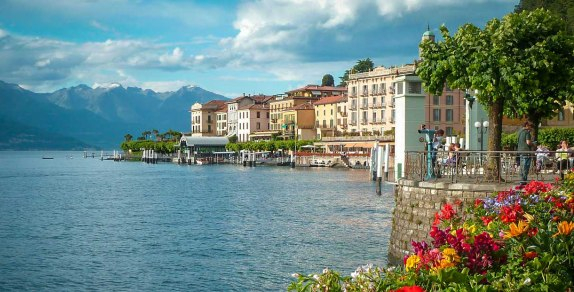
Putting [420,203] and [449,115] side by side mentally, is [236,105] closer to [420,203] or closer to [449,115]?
[449,115]

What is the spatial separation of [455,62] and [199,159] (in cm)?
13068

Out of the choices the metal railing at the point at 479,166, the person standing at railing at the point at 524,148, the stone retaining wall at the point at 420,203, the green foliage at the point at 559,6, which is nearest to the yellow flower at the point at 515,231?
the stone retaining wall at the point at 420,203

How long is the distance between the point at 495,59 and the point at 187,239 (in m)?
17.1

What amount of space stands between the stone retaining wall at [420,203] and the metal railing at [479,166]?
0.63 m

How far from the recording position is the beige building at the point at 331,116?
138m

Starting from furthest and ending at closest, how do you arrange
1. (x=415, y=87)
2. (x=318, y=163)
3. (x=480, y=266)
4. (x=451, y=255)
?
1. (x=318, y=163)
2. (x=415, y=87)
3. (x=480, y=266)
4. (x=451, y=255)

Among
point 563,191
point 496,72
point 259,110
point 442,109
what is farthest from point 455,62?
point 259,110

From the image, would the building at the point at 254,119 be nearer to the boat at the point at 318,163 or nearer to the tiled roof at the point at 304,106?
the tiled roof at the point at 304,106

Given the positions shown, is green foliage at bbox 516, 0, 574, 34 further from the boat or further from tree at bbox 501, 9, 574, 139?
tree at bbox 501, 9, 574, 139

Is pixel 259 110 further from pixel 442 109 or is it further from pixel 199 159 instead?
pixel 442 109

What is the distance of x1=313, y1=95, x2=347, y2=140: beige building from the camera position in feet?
454

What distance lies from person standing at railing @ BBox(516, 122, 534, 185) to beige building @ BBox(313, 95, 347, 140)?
116 m

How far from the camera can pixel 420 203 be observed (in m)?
20.9

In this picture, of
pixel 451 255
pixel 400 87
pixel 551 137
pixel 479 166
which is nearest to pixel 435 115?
pixel 551 137
